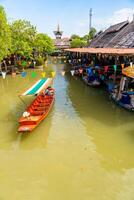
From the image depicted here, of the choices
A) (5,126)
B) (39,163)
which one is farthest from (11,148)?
(5,126)

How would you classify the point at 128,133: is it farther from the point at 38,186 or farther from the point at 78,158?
the point at 38,186

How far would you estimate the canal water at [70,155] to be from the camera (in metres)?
8.47

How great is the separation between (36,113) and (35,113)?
0.06 meters

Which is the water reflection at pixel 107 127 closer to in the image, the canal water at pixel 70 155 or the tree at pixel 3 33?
the canal water at pixel 70 155

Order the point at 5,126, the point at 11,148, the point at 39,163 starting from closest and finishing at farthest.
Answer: the point at 39,163
the point at 11,148
the point at 5,126

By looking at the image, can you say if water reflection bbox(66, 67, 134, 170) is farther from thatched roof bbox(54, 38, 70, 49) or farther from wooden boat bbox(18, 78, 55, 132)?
thatched roof bbox(54, 38, 70, 49)

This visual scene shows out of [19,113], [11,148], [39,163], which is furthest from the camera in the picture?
[19,113]

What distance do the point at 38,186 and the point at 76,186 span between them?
1.35 m

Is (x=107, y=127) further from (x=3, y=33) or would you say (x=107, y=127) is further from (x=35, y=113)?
(x=3, y=33)

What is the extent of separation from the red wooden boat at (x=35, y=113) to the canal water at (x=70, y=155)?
68 centimetres

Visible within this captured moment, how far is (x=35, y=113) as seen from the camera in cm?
1402

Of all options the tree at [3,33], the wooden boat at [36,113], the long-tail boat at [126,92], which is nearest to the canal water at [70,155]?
the long-tail boat at [126,92]

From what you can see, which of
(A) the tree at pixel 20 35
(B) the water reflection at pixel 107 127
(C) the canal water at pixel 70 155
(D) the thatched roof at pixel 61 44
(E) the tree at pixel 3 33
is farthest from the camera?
(D) the thatched roof at pixel 61 44

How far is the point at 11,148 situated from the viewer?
1161cm
